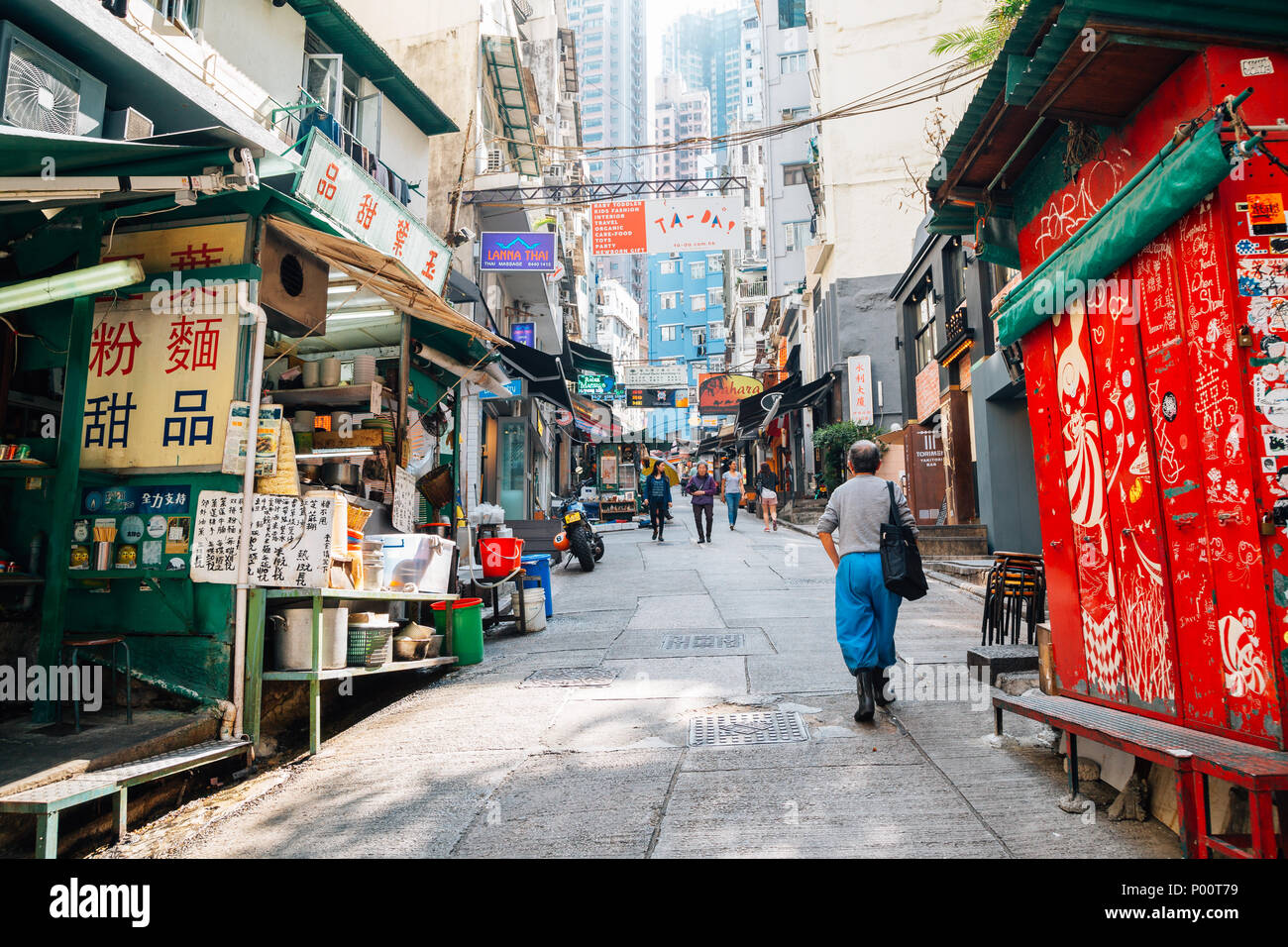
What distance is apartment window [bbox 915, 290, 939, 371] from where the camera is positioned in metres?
17.4

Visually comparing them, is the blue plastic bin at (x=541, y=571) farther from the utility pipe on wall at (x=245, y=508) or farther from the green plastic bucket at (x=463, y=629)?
the utility pipe on wall at (x=245, y=508)

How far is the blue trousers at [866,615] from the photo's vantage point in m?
5.41

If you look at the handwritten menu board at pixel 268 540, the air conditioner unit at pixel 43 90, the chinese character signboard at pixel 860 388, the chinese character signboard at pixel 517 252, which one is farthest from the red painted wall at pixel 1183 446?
the chinese character signboard at pixel 860 388

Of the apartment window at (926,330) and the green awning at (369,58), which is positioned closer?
the green awning at (369,58)

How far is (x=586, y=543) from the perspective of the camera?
14703 mm

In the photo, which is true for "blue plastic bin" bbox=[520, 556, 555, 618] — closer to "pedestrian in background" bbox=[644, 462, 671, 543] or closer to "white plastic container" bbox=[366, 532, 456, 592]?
"white plastic container" bbox=[366, 532, 456, 592]

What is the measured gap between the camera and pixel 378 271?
22.7 ft

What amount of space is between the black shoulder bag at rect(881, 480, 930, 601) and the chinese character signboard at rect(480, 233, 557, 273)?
13276mm

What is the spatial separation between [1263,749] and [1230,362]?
1.54 metres

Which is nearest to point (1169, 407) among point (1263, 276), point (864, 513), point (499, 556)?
point (1263, 276)

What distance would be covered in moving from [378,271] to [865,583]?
4.78 metres

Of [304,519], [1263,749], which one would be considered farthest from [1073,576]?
[304,519]

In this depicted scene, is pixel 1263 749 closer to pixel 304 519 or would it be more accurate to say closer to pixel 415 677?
pixel 304 519

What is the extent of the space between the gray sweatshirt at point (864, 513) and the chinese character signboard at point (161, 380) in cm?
426
